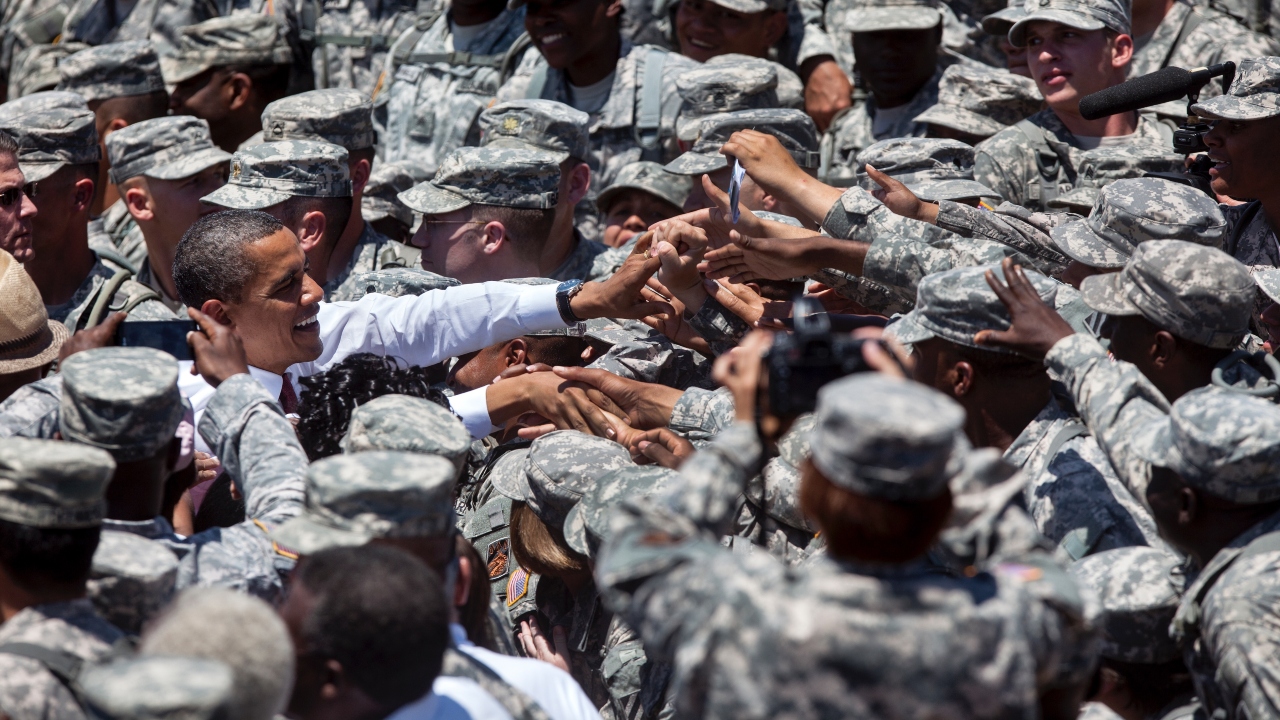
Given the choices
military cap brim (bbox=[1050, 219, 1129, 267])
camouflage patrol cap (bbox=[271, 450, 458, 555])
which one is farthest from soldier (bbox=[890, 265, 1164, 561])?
camouflage patrol cap (bbox=[271, 450, 458, 555])

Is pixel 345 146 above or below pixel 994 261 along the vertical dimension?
below

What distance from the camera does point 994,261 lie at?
4.65m

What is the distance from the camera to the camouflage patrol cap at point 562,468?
434 centimetres

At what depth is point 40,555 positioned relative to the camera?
276 centimetres

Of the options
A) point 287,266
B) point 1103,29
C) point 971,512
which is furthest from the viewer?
point 1103,29

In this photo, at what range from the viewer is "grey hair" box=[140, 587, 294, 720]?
7.79 ft

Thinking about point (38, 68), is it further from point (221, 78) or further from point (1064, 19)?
point (1064, 19)

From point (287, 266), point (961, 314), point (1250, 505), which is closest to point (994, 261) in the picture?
point (961, 314)

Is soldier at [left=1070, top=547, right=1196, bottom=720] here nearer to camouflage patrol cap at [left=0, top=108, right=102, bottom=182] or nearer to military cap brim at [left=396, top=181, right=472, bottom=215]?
military cap brim at [left=396, top=181, right=472, bottom=215]

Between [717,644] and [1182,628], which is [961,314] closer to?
[1182,628]

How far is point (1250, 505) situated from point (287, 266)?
3.09m

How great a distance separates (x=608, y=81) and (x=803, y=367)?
5514mm

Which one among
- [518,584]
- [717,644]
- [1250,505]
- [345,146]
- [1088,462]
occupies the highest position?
[717,644]

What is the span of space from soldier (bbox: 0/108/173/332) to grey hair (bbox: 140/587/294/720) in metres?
3.36
